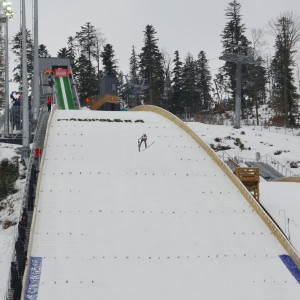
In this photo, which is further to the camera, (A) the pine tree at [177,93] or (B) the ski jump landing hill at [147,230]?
(A) the pine tree at [177,93]

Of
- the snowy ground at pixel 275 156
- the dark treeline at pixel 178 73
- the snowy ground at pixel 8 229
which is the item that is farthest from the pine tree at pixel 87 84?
the snowy ground at pixel 8 229

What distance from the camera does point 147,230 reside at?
610 inches

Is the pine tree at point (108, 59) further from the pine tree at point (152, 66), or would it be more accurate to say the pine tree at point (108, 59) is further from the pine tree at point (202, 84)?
the pine tree at point (202, 84)

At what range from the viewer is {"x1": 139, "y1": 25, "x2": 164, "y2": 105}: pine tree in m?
64.9

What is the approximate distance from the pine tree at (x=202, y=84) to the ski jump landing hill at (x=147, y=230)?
53.1 m

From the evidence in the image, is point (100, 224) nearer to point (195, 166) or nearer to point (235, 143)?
point (195, 166)

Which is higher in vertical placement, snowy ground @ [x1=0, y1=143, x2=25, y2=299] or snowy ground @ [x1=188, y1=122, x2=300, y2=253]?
snowy ground @ [x1=188, y1=122, x2=300, y2=253]

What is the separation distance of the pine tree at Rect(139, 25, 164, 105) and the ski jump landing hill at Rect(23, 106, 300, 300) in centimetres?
4277

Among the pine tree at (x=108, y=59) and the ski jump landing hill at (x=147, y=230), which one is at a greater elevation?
the pine tree at (x=108, y=59)

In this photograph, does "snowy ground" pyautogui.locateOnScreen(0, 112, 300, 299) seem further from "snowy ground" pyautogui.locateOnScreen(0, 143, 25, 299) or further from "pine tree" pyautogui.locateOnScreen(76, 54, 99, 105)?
"pine tree" pyautogui.locateOnScreen(76, 54, 99, 105)

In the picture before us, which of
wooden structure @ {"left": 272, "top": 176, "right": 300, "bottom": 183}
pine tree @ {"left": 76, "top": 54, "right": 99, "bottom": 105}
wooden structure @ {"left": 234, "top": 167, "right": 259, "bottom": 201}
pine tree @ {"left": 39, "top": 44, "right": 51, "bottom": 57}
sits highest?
pine tree @ {"left": 39, "top": 44, "right": 51, "bottom": 57}

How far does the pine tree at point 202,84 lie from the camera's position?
76.6 meters

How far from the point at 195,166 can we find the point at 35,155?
669cm

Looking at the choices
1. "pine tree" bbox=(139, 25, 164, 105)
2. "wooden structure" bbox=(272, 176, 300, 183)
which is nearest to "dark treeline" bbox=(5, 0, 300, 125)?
"pine tree" bbox=(139, 25, 164, 105)
